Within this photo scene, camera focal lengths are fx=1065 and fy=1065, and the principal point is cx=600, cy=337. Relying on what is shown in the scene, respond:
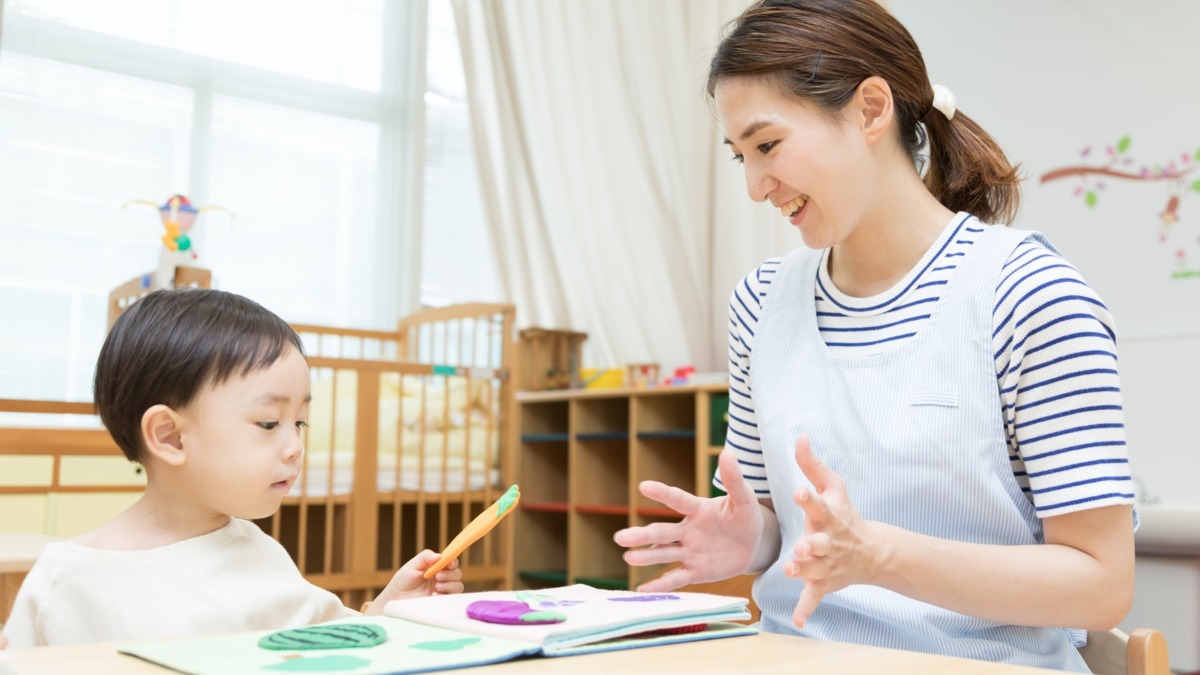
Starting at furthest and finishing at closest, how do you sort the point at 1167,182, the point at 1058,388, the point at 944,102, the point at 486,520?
the point at 1167,182 < the point at 944,102 < the point at 1058,388 < the point at 486,520

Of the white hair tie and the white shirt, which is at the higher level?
the white hair tie

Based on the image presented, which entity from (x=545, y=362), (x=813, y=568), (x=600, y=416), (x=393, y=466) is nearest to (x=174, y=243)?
(x=393, y=466)

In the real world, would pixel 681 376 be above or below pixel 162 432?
above

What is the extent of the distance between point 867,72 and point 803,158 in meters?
0.13

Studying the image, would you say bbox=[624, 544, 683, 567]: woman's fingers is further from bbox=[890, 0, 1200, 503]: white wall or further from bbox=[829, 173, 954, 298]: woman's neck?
bbox=[890, 0, 1200, 503]: white wall

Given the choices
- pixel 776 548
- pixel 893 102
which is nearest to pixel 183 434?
pixel 776 548

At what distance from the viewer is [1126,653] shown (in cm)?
88

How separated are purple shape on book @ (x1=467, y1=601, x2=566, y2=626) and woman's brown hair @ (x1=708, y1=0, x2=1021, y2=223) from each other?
615 mm

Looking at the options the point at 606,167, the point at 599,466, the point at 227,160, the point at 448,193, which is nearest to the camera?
the point at 599,466

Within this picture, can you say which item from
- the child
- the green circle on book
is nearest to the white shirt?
the child

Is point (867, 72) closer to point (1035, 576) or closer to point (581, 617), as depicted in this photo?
point (1035, 576)

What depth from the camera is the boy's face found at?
0.98 metres

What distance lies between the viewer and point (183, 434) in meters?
0.99

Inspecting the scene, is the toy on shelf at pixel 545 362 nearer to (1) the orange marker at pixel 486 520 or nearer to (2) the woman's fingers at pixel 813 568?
(1) the orange marker at pixel 486 520
